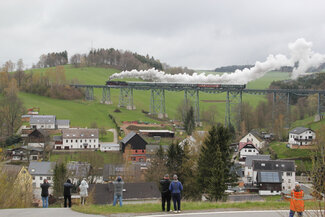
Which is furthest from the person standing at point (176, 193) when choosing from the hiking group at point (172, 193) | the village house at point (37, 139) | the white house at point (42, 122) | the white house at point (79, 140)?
the white house at point (42, 122)

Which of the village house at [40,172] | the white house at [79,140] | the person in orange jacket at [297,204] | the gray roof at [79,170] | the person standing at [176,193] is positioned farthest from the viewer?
the white house at [79,140]

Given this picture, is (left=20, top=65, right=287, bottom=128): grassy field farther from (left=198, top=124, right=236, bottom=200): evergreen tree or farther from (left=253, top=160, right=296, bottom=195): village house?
(left=198, top=124, right=236, bottom=200): evergreen tree

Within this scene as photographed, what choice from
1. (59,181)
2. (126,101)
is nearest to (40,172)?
(59,181)

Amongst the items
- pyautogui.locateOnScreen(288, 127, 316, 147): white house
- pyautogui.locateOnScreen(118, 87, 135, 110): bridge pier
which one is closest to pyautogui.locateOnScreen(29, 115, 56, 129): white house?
pyautogui.locateOnScreen(118, 87, 135, 110): bridge pier

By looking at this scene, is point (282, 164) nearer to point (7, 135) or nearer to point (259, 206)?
point (259, 206)

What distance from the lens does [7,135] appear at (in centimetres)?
5369

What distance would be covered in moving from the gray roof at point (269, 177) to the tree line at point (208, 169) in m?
9.31

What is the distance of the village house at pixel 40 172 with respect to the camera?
3759 centimetres

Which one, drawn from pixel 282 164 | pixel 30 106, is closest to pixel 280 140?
pixel 282 164

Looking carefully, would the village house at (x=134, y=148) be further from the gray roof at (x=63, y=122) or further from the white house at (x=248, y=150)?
the gray roof at (x=63, y=122)

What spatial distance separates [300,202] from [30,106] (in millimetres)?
70763

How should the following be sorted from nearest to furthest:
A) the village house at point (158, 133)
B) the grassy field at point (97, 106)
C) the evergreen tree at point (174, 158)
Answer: the evergreen tree at point (174, 158) < the village house at point (158, 133) < the grassy field at point (97, 106)

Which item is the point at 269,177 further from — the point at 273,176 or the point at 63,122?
the point at 63,122

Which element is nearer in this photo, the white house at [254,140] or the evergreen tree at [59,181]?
the evergreen tree at [59,181]
